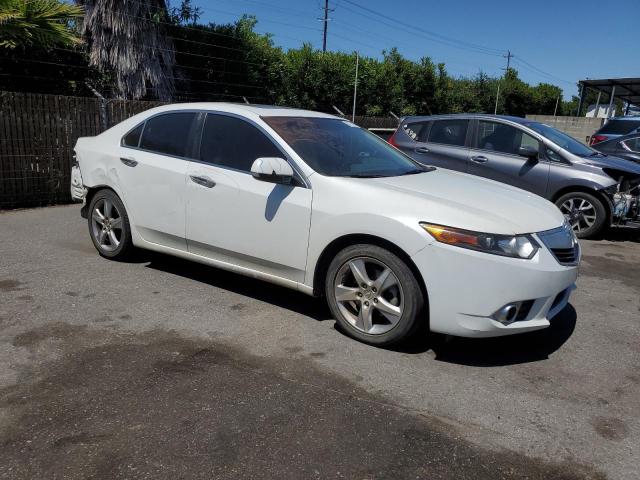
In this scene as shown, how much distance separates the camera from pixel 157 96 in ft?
39.8

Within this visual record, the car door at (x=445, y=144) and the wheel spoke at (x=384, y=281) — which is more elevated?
the car door at (x=445, y=144)

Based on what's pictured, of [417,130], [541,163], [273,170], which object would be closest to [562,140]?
[541,163]

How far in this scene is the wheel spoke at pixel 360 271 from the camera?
378cm

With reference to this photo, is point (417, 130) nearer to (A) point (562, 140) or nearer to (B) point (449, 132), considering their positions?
(B) point (449, 132)

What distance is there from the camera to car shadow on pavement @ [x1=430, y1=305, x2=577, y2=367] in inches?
148

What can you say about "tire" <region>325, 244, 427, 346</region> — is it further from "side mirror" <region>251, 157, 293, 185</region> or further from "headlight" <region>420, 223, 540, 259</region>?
"side mirror" <region>251, 157, 293, 185</region>

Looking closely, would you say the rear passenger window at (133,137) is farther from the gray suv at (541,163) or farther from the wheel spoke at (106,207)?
the gray suv at (541,163)

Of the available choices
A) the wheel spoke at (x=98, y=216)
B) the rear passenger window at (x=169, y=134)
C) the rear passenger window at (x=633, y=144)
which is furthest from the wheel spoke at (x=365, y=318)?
the rear passenger window at (x=633, y=144)

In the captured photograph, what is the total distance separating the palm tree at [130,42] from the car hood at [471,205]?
8.94 m

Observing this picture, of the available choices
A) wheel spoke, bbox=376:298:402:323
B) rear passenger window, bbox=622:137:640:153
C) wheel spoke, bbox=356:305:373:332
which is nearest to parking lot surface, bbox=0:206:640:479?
wheel spoke, bbox=356:305:373:332

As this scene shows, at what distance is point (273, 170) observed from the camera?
3.97 m

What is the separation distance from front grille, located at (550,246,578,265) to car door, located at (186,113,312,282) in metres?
1.70

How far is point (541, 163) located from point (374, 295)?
5135 millimetres

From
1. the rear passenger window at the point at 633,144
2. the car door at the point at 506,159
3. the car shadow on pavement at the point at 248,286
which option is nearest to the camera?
the car shadow on pavement at the point at 248,286
